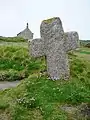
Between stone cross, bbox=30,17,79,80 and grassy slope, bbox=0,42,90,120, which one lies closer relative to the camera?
grassy slope, bbox=0,42,90,120

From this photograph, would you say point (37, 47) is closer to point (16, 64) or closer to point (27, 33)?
point (16, 64)

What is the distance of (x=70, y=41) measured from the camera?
15477 millimetres

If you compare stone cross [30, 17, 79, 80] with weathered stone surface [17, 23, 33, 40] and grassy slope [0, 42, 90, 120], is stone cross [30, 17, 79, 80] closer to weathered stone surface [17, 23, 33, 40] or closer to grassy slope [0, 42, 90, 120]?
grassy slope [0, 42, 90, 120]

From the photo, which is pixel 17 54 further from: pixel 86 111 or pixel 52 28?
pixel 86 111

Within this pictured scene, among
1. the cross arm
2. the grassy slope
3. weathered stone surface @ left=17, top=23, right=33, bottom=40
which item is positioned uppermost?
the cross arm

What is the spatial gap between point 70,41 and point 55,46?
2.25ft

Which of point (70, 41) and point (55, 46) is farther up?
point (70, 41)

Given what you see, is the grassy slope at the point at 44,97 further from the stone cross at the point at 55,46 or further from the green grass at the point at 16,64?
the green grass at the point at 16,64

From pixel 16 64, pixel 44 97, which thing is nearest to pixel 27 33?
pixel 16 64

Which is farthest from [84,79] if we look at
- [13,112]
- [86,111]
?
[13,112]

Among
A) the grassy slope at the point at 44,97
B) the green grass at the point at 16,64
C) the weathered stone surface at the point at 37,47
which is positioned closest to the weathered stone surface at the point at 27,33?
the green grass at the point at 16,64

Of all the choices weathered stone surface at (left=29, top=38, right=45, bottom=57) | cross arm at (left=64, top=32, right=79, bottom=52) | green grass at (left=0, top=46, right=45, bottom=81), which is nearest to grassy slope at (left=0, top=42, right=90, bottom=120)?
weathered stone surface at (left=29, top=38, right=45, bottom=57)

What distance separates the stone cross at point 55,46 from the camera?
49.4 ft

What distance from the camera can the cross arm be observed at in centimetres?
1535
